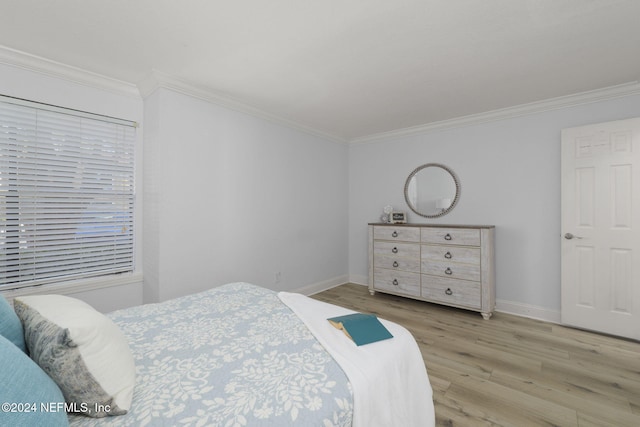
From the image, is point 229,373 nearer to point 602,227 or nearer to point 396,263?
point 396,263

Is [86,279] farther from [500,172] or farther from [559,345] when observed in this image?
[500,172]

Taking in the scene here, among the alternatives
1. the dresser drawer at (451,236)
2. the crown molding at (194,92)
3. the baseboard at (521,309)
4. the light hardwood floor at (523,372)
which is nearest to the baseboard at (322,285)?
the baseboard at (521,309)

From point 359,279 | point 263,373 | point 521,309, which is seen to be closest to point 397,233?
point 359,279

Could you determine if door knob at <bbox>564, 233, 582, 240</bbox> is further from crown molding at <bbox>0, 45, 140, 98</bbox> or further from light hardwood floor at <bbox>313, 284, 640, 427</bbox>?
crown molding at <bbox>0, 45, 140, 98</bbox>

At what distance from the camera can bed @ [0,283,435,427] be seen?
0.91 metres

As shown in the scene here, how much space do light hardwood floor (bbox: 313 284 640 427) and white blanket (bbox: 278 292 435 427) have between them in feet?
1.91

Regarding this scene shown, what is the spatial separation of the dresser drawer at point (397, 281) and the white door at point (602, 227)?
1.54m

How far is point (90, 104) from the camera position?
256 centimetres

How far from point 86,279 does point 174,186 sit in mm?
1124

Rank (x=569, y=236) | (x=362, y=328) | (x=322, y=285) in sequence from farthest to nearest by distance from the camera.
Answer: (x=322, y=285), (x=569, y=236), (x=362, y=328)

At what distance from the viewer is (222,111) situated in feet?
10.2

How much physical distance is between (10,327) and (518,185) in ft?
14.2

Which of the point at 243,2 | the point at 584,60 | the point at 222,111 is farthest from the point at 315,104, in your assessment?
the point at 584,60

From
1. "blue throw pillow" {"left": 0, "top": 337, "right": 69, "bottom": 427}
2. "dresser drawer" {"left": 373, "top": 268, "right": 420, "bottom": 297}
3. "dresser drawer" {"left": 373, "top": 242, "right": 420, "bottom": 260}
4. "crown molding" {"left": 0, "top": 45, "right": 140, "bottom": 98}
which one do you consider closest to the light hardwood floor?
"dresser drawer" {"left": 373, "top": 268, "right": 420, "bottom": 297}
